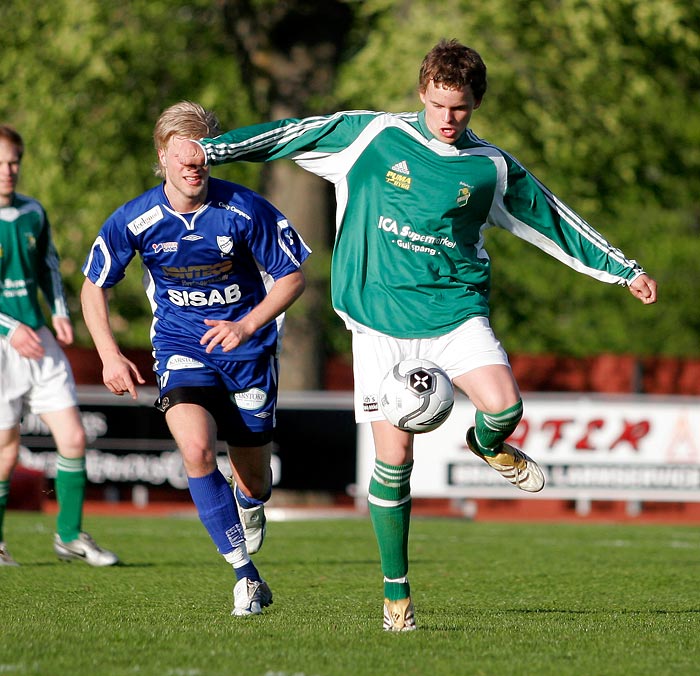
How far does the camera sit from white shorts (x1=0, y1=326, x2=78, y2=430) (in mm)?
8523

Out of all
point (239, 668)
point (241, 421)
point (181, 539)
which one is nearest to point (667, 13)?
point (181, 539)

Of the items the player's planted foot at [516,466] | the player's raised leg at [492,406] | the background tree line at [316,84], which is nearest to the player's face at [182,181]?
the player's raised leg at [492,406]

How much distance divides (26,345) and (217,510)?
100 inches

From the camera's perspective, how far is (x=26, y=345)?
27.1 feet

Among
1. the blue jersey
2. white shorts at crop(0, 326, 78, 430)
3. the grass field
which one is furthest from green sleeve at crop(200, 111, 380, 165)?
white shorts at crop(0, 326, 78, 430)

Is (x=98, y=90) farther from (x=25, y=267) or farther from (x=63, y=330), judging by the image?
(x=63, y=330)

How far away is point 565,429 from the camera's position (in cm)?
1539

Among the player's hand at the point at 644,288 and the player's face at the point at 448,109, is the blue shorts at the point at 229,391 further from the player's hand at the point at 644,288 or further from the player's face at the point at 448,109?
the player's hand at the point at 644,288

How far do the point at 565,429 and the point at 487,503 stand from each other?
2410 mm

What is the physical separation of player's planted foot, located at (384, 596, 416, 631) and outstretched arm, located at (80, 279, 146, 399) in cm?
142

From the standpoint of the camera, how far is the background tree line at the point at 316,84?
17123mm

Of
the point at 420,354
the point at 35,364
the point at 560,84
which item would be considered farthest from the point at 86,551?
the point at 560,84

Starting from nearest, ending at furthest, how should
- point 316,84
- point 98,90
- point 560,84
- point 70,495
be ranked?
point 70,495, point 560,84, point 316,84, point 98,90

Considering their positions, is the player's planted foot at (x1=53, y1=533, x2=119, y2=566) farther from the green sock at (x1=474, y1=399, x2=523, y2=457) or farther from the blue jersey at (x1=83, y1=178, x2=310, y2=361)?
the green sock at (x1=474, y1=399, x2=523, y2=457)
